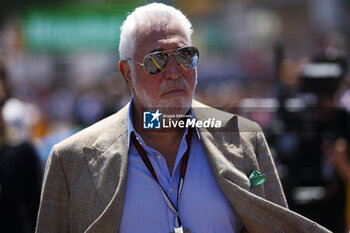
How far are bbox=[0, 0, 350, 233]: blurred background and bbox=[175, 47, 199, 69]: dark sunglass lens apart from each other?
67cm

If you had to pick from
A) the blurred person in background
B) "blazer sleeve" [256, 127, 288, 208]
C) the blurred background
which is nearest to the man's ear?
the blurred background

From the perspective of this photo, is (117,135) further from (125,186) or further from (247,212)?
(247,212)

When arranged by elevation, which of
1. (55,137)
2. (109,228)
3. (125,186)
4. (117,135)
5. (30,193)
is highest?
(117,135)

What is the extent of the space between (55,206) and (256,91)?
8.47m

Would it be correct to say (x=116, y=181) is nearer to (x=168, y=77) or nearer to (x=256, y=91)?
(x=168, y=77)

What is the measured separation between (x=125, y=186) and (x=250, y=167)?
58 centimetres

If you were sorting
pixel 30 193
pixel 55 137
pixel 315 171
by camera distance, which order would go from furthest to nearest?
1. pixel 55 137
2. pixel 315 171
3. pixel 30 193

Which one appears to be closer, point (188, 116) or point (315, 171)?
point (188, 116)

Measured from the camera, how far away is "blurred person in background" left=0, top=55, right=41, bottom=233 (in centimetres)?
424

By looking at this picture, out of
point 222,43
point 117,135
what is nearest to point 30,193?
point 117,135

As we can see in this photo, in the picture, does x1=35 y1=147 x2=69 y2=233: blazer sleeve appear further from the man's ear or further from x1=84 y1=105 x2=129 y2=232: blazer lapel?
the man's ear

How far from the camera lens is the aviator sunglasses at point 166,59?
249cm

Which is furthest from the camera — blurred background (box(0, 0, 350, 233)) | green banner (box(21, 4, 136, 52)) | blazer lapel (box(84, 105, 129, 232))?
green banner (box(21, 4, 136, 52))

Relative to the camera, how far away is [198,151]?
254 centimetres
